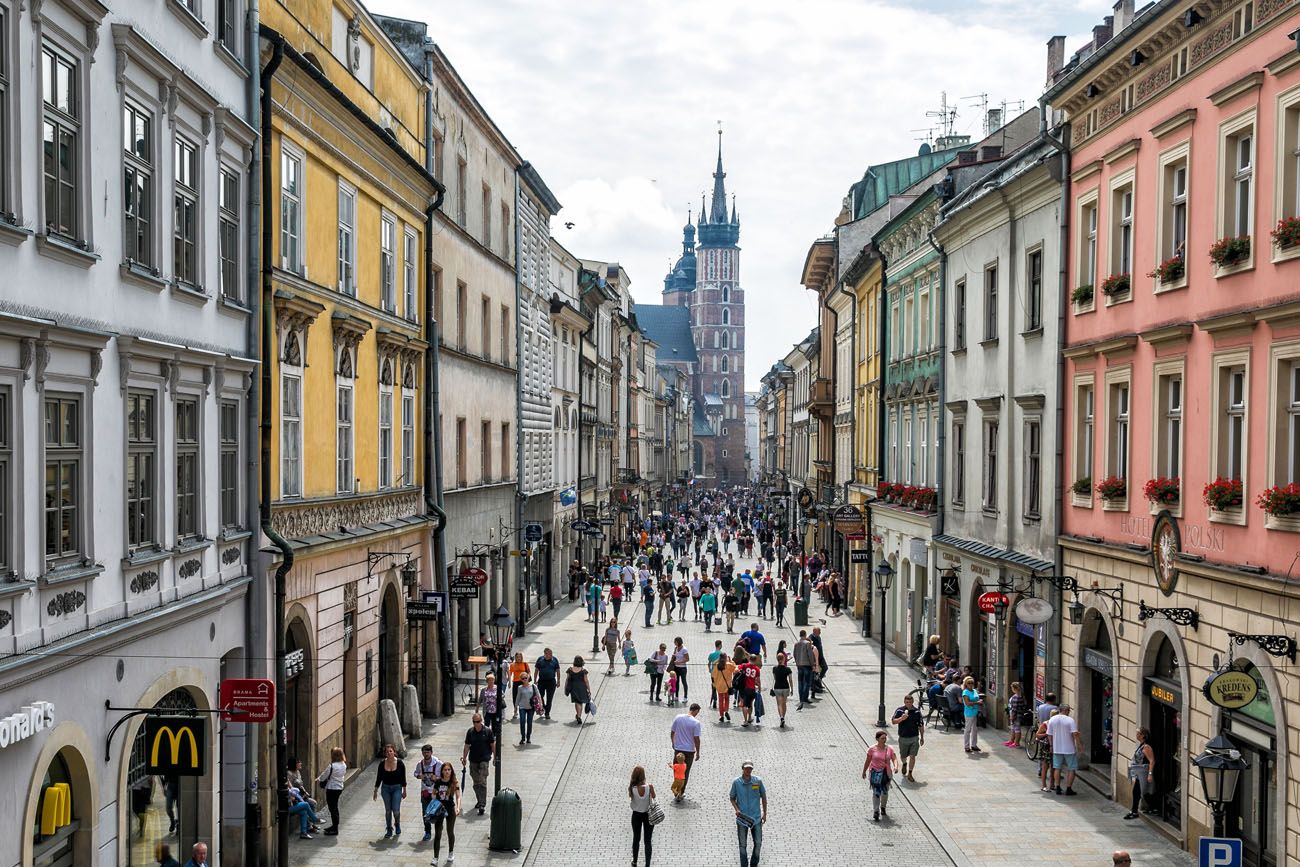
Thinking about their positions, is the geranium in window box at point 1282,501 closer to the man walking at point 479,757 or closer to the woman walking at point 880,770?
Result: the woman walking at point 880,770

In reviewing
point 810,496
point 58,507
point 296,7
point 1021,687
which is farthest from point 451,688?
point 810,496

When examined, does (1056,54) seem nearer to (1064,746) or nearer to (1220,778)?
(1064,746)

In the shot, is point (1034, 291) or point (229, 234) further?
point (1034, 291)

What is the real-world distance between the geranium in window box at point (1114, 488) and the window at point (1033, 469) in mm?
3502

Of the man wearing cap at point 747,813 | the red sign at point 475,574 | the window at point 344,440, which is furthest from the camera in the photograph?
the red sign at point 475,574

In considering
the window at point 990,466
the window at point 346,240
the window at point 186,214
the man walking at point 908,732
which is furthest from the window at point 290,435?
the window at point 990,466

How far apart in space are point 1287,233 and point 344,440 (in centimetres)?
1439

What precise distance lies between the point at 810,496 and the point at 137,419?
52152mm

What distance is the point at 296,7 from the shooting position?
802 inches

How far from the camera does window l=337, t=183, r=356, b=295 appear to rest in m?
22.9

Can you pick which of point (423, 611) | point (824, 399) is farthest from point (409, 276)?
point (824, 399)

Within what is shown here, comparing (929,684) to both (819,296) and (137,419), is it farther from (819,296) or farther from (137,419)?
(819,296)

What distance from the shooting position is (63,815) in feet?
40.5

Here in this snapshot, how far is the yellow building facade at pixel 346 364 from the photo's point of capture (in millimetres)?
19828
